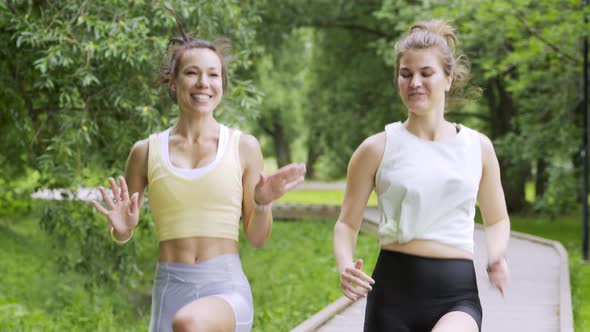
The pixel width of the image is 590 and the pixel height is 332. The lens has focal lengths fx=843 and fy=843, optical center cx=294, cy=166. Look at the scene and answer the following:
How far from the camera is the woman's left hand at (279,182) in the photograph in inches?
121

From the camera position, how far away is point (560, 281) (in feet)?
32.2

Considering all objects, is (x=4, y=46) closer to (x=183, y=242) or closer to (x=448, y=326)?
(x=183, y=242)

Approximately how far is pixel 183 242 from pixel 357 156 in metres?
0.76

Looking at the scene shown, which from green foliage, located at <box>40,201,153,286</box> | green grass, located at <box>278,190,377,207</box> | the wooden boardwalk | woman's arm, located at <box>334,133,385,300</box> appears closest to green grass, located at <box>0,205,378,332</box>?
green foliage, located at <box>40,201,153,286</box>

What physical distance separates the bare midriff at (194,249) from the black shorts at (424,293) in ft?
2.15

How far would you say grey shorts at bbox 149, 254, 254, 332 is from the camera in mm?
3133

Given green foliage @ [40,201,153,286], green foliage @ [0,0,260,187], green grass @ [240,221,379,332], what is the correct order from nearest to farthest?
green foliage @ [0,0,260,187] → green grass @ [240,221,379,332] → green foliage @ [40,201,153,286]

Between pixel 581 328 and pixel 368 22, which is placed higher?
pixel 368 22

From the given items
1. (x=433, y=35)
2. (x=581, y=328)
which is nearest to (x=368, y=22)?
(x=581, y=328)

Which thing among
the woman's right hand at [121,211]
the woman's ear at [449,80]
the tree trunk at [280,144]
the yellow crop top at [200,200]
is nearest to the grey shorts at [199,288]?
the yellow crop top at [200,200]

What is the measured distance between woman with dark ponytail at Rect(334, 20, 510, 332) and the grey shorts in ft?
1.28

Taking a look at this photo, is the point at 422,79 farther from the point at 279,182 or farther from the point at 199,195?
the point at 199,195

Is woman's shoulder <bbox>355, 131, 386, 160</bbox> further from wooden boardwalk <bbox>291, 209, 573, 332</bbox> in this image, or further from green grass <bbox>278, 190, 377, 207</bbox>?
green grass <bbox>278, 190, 377, 207</bbox>

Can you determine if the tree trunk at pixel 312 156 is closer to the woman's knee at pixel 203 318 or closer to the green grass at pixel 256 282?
the green grass at pixel 256 282
